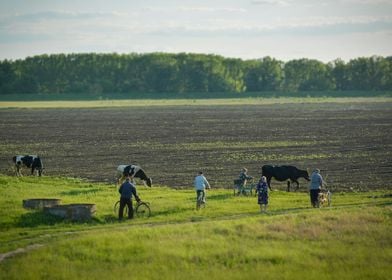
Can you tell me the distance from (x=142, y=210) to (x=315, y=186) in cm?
761

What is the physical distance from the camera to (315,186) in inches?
1369

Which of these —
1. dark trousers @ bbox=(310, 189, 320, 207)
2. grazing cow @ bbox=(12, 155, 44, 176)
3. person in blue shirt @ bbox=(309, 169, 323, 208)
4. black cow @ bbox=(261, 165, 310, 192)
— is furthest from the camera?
grazing cow @ bbox=(12, 155, 44, 176)

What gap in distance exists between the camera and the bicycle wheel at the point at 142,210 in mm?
33062

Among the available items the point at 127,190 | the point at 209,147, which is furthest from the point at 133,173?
the point at 209,147

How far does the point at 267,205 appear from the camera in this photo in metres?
34.9

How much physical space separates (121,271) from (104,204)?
31.6 ft

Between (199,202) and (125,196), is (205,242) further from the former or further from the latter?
(199,202)

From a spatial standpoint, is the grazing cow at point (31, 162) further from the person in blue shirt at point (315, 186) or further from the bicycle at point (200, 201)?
the person in blue shirt at point (315, 186)

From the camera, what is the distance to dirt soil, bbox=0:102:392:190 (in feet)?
160

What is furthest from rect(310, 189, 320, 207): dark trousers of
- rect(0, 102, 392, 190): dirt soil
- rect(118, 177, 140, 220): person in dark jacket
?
rect(118, 177, 140, 220): person in dark jacket

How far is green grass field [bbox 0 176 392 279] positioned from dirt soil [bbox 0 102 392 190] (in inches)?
379

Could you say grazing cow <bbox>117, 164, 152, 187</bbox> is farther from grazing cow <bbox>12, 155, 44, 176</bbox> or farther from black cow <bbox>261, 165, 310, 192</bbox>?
grazing cow <bbox>12, 155, 44, 176</bbox>

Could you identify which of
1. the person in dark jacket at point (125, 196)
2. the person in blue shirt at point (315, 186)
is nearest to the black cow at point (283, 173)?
the person in blue shirt at point (315, 186)

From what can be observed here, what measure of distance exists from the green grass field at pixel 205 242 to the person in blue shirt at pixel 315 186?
0.50 m
